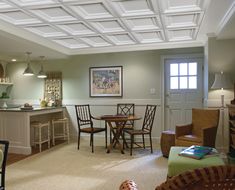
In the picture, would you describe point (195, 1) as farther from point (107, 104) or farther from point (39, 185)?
point (107, 104)

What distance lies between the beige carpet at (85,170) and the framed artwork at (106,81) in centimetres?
171

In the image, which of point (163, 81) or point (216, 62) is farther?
point (163, 81)

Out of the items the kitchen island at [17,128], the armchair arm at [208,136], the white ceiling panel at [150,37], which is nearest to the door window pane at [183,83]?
the white ceiling panel at [150,37]

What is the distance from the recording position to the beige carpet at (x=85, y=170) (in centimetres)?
321

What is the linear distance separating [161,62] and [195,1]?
8.86ft

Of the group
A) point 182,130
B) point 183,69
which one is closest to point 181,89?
point 183,69

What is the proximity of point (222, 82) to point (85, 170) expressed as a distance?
2878 mm

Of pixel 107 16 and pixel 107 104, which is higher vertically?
pixel 107 16

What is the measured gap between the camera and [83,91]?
6.43 metres

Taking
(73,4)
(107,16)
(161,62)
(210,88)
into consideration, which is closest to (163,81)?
(161,62)

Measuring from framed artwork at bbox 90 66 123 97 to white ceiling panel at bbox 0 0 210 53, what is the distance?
0.97 meters

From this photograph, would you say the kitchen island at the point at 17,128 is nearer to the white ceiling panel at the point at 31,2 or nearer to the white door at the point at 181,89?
the white ceiling panel at the point at 31,2

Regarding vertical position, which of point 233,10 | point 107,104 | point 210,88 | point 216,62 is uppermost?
point 233,10

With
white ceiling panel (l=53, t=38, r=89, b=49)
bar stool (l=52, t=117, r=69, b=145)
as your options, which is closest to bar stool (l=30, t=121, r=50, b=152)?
bar stool (l=52, t=117, r=69, b=145)
